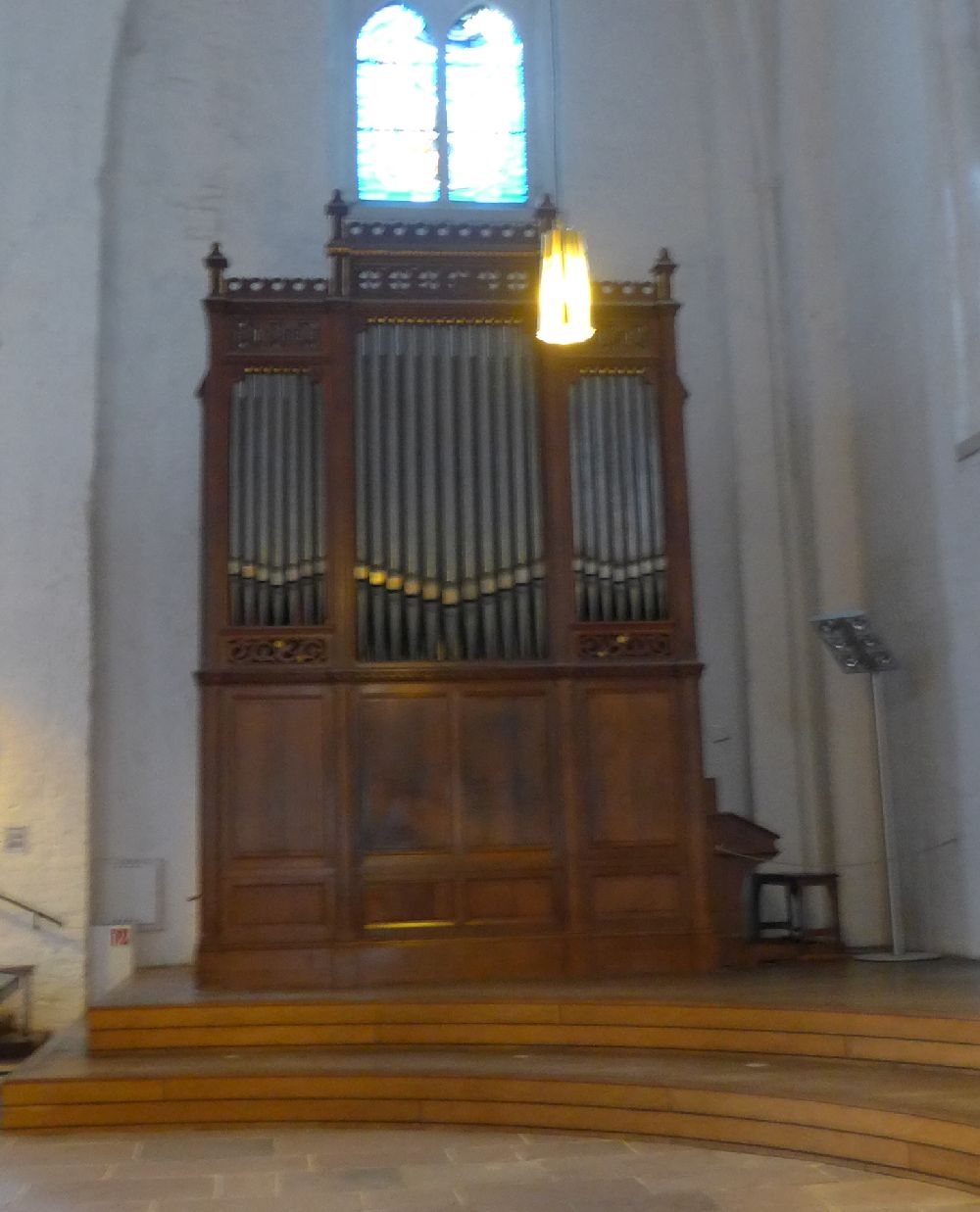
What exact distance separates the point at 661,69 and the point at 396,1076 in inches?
316

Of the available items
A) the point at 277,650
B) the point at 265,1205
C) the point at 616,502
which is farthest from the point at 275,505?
the point at 265,1205

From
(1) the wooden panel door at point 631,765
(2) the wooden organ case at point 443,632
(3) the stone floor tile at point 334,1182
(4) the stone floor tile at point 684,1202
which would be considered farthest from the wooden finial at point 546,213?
(4) the stone floor tile at point 684,1202

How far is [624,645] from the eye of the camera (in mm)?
8164

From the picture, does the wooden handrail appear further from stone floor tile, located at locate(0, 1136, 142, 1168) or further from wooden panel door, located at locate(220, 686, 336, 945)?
stone floor tile, located at locate(0, 1136, 142, 1168)

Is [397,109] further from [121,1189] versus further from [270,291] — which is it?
[121,1189]

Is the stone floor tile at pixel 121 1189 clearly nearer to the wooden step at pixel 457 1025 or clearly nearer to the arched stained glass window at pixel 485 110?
the wooden step at pixel 457 1025

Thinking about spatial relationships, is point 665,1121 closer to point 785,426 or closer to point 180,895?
point 180,895

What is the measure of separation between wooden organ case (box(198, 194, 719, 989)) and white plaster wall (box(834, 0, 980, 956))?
1.60 m

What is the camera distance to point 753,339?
34.3 ft

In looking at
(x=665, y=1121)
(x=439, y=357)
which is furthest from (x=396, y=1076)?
(x=439, y=357)

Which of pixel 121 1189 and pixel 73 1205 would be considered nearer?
pixel 73 1205

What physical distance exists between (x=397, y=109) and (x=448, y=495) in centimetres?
430

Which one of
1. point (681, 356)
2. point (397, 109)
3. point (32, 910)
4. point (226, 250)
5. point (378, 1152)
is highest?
point (397, 109)

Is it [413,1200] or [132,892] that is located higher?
[132,892]
